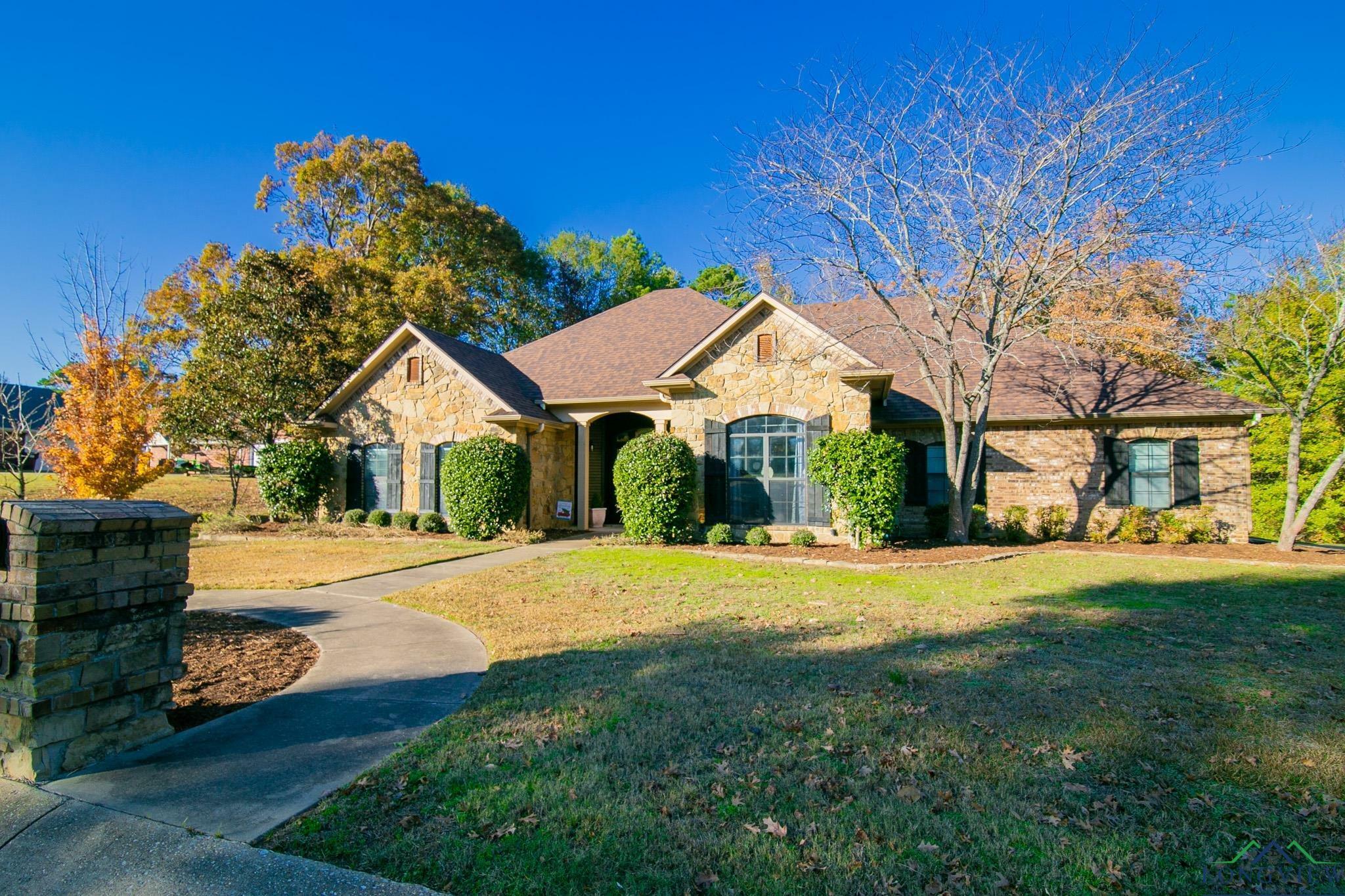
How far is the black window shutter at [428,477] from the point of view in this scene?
16.1 m

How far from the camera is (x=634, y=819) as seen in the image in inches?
116

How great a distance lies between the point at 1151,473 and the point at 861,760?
573 inches

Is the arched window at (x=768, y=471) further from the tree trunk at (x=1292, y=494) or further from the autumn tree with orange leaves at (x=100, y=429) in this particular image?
the autumn tree with orange leaves at (x=100, y=429)


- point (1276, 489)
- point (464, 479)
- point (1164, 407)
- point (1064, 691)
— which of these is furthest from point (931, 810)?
point (1276, 489)

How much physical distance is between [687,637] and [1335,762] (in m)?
4.38

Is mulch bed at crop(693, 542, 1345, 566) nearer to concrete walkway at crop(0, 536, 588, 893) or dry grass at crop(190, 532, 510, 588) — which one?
dry grass at crop(190, 532, 510, 588)

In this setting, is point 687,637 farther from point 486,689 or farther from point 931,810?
point 931,810

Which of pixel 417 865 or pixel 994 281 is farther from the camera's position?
pixel 994 281

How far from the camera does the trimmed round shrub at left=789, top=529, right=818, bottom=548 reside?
12.9m

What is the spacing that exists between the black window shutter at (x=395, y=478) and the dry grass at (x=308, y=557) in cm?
130

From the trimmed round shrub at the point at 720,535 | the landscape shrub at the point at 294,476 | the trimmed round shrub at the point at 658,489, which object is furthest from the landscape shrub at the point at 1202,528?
the landscape shrub at the point at 294,476

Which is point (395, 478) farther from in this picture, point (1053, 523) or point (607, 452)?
point (1053, 523)

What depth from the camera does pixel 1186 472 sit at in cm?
1426

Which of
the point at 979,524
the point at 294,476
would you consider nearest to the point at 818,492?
the point at 979,524
